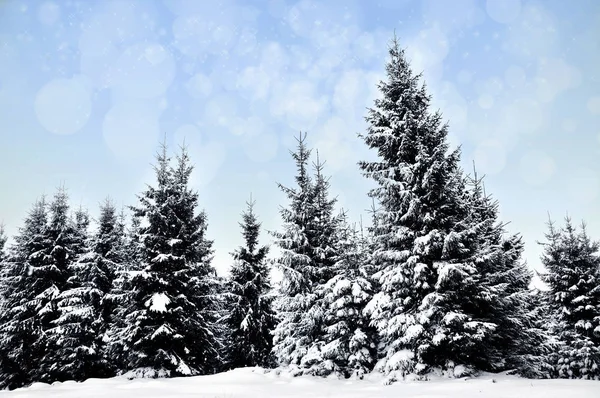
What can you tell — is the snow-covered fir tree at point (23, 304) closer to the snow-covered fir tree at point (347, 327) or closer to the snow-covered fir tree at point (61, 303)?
the snow-covered fir tree at point (61, 303)

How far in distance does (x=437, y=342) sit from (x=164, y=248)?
535 inches

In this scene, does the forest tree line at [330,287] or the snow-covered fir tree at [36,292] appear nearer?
the forest tree line at [330,287]

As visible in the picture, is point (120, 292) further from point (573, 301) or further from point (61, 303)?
point (573, 301)

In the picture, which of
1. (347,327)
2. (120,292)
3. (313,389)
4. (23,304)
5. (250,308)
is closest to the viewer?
(313,389)

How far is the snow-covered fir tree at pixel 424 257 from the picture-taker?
43.0 ft

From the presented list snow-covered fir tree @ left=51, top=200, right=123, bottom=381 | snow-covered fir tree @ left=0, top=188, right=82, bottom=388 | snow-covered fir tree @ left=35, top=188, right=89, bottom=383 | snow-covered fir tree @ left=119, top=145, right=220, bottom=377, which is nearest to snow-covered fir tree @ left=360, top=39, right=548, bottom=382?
snow-covered fir tree @ left=119, top=145, right=220, bottom=377

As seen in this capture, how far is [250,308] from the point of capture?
2631cm

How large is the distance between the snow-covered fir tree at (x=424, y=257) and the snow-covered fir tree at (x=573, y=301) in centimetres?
964

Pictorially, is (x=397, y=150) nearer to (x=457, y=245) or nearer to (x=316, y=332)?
(x=457, y=245)

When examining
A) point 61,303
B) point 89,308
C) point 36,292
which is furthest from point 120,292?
point 36,292

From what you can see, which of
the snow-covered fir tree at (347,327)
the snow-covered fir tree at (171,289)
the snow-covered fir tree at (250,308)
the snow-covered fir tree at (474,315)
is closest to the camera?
the snow-covered fir tree at (474,315)

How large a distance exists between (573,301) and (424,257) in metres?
16.5

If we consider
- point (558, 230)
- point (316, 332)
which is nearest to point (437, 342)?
point (316, 332)

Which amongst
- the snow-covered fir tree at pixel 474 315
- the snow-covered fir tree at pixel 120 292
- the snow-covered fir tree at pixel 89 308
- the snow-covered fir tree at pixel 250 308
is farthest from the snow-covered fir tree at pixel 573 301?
the snow-covered fir tree at pixel 89 308
